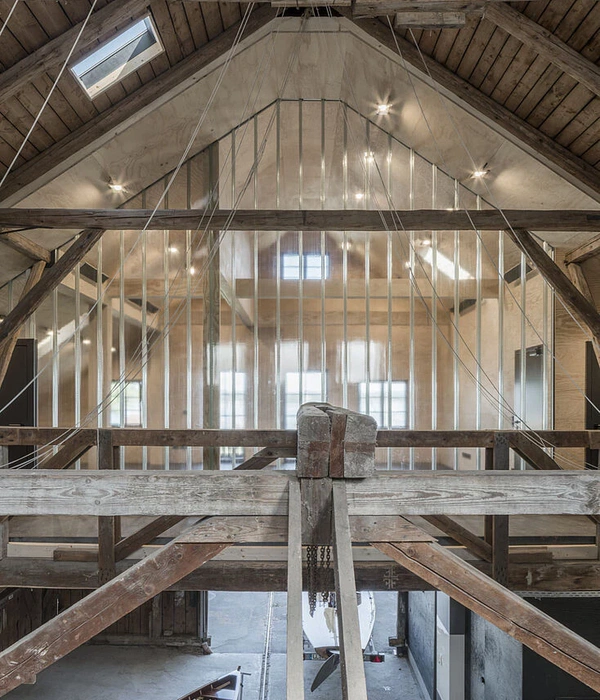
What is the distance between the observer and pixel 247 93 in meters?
5.88

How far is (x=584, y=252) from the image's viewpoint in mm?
6020

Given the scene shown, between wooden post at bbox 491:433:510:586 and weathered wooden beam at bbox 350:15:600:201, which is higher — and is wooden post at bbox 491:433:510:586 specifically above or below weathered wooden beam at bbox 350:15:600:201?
below

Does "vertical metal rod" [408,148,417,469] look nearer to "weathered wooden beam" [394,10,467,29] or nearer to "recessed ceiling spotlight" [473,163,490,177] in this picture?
"recessed ceiling spotlight" [473,163,490,177]

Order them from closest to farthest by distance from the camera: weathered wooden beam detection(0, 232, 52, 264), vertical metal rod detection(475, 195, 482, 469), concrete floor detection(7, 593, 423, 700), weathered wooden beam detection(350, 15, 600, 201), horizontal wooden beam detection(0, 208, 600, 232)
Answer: weathered wooden beam detection(350, 15, 600, 201)
horizontal wooden beam detection(0, 208, 600, 232)
weathered wooden beam detection(0, 232, 52, 264)
concrete floor detection(7, 593, 423, 700)
vertical metal rod detection(475, 195, 482, 469)

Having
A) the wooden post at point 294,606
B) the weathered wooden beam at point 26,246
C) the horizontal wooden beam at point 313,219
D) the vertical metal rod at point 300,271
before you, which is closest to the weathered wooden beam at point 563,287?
the horizontal wooden beam at point 313,219

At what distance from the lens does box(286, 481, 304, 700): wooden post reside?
48.1 inches

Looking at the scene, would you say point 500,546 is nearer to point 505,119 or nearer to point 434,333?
point 434,333

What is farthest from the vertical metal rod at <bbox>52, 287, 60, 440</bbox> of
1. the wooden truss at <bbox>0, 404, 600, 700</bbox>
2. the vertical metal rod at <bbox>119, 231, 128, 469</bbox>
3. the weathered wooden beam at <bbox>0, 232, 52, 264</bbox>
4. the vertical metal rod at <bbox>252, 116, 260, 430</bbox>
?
the wooden truss at <bbox>0, 404, 600, 700</bbox>

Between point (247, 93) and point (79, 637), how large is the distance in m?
5.62

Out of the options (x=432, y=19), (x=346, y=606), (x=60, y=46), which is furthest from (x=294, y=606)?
(x=60, y=46)

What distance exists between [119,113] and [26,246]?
1856mm

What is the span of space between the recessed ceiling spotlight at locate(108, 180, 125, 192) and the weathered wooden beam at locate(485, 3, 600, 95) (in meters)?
4.05

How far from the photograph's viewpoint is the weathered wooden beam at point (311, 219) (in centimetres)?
539

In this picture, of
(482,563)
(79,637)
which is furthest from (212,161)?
(79,637)
